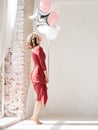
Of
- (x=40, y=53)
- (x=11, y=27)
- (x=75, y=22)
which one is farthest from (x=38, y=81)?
(x=75, y=22)

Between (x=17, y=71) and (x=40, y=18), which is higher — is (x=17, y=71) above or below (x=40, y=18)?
below

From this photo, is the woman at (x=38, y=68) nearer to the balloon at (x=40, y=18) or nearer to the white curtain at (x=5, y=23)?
the white curtain at (x=5, y=23)

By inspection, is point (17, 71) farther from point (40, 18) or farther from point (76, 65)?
point (76, 65)

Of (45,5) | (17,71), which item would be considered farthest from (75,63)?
(45,5)

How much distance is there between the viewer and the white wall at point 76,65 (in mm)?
7523

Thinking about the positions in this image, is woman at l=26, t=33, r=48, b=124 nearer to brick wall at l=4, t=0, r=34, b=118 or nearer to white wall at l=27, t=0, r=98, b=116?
brick wall at l=4, t=0, r=34, b=118

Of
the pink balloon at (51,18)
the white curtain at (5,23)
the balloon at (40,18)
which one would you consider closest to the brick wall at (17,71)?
the balloon at (40,18)

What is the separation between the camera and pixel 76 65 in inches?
297

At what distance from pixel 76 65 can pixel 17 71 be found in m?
1.72

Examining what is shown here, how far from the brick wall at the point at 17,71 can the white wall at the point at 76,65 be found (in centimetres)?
128

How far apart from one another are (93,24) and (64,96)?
1.63 m

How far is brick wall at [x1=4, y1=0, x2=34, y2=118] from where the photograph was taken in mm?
Answer: 6227

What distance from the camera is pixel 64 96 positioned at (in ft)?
24.7

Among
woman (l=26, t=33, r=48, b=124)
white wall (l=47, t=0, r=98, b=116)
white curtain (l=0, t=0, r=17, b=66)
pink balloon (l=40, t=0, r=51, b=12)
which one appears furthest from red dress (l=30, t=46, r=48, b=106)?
white wall (l=47, t=0, r=98, b=116)
